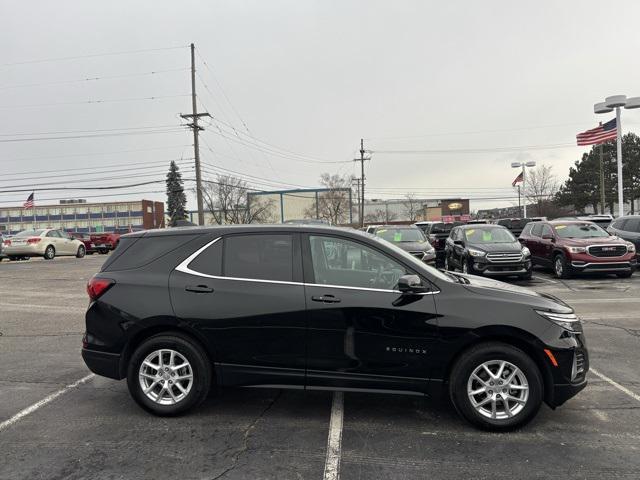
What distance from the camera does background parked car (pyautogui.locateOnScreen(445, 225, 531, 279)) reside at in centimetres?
1221

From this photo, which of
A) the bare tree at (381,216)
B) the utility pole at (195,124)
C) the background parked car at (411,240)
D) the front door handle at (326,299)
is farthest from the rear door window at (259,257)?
the bare tree at (381,216)

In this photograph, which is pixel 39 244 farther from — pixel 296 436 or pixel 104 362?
pixel 296 436

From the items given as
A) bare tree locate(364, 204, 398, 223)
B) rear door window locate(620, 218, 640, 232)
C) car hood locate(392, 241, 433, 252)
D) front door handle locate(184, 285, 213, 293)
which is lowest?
front door handle locate(184, 285, 213, 293)

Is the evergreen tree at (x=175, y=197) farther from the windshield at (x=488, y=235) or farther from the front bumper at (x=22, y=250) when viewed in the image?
the windshield at (x=488, y=235)

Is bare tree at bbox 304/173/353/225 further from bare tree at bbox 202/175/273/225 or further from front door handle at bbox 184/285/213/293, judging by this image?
front door handle at bbox 184/285/213/293

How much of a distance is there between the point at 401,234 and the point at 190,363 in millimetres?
10915

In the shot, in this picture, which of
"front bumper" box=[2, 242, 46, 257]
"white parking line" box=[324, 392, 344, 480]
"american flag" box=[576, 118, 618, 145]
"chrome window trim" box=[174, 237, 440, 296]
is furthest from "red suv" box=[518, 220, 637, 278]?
"front bumper" box=[2, 242, 46, 257]

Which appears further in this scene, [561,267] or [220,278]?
[561,267]

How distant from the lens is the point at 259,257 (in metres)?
4.22

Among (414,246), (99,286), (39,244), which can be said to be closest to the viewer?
(99,286)

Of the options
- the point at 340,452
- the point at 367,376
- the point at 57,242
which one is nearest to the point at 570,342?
the point at 367,376

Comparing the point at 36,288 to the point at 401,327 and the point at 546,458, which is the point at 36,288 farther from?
the point at 546,458

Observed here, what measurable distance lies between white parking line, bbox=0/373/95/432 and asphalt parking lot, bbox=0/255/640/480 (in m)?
0.02

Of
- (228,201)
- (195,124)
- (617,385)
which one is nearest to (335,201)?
(228,201)
